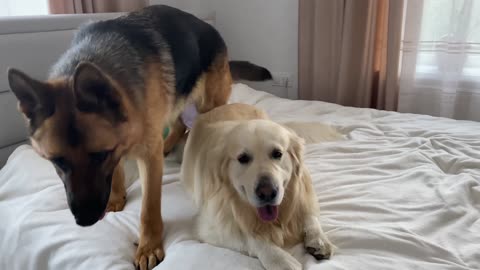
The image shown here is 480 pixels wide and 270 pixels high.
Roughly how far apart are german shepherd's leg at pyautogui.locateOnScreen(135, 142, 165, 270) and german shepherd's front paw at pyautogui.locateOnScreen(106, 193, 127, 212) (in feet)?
0.74

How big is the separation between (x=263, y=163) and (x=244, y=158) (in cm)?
6

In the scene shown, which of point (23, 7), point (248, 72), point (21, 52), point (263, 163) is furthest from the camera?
point (23, 7)

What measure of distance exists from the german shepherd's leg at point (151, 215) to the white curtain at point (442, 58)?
5.87ft

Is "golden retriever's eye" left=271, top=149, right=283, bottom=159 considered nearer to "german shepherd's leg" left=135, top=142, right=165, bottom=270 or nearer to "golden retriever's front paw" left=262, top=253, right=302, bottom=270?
"golden retriever's front paw" left=262, top=253, right=302, bottom=270

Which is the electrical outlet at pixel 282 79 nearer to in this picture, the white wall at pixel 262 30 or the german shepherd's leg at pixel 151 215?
the white wall at pixel 262 30

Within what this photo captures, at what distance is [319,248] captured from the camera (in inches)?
45.1

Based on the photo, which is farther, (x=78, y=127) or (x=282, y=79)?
(x=282, y=79)

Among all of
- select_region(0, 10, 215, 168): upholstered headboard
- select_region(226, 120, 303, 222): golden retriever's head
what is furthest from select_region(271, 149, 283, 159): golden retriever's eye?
select_region(0, 10, 215, 168): upholstered headboard

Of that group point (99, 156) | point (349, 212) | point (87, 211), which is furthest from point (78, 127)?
point (349, 212)

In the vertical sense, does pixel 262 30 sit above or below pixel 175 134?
above

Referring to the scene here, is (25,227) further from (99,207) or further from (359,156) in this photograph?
(359,156)

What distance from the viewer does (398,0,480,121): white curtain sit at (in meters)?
2.33

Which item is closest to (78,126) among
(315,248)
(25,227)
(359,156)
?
(25,227)

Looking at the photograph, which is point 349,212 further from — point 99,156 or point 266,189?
point 99,156
